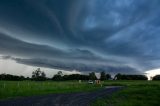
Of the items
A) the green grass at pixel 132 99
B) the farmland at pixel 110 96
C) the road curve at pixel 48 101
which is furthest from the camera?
the farmland at pixel 110 96

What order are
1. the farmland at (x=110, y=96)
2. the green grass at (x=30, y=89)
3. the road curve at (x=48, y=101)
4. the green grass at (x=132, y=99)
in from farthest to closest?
the green grass at (x=30, y=89)
the farmland at (x=110, y=96)
the green grass at (x=132, y=99)
the road curve at (x=48, y=101)

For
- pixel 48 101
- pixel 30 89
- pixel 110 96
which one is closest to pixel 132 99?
pixel 110 96

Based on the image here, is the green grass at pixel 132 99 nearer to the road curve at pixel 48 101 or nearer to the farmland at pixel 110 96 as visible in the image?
the farmland at pixel 110 96

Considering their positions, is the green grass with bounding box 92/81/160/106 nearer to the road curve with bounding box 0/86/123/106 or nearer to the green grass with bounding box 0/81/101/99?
the road curve with bounding box 0/86/123/106

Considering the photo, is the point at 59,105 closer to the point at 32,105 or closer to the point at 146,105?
the point at 32,105

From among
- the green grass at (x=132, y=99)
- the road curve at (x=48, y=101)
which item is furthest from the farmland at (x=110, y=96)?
the road curve at (x=48, y=101)

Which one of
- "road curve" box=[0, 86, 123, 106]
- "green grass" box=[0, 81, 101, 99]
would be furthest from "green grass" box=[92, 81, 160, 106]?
"green grass" box=[0, 81, 101, 99]

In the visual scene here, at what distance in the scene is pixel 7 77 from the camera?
615 ft

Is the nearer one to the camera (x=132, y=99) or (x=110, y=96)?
(x=132, y=99)

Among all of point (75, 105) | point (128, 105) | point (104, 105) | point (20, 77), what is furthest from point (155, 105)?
point (20, 77)

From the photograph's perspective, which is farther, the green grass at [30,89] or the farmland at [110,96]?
the green grass at [30,89]

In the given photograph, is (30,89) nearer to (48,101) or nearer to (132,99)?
(132,99)

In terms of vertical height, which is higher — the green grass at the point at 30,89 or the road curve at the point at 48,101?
the green grass at the point at 30,89

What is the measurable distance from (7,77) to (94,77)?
6330cm
